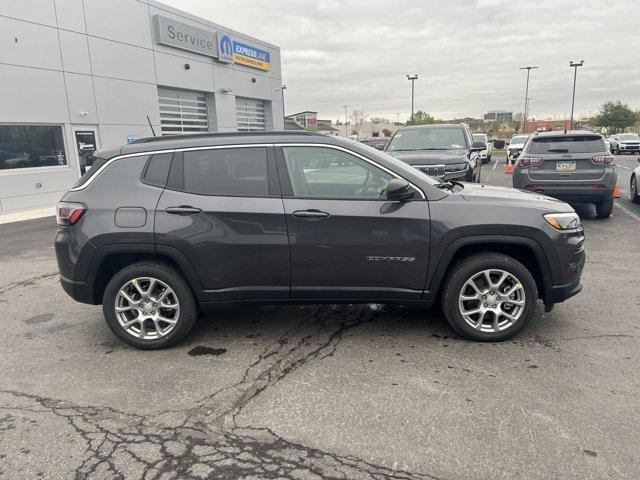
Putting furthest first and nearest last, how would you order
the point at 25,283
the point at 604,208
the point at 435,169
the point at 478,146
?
the point at 478,146 < the point at 604,208 < the point at 435,169 < the point at 25,283

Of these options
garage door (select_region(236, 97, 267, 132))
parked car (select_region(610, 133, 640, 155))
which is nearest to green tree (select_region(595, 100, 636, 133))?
parked car (select_region(610, 133, 640, 155))

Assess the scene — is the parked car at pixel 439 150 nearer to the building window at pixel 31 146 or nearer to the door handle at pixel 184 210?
the door handle at pixel 184 210

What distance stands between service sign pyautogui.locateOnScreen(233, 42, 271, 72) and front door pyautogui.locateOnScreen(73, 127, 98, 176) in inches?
358

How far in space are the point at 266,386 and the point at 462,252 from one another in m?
1.91

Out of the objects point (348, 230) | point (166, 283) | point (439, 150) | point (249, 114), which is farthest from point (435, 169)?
Result: point (249, 114)

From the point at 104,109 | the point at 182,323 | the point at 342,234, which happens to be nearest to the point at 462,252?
the point at 342,234

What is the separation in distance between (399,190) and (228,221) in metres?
1.38

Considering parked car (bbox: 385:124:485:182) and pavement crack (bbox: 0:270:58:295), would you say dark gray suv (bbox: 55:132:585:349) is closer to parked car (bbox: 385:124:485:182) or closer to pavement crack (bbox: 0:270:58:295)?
pavement crack (bbox: 0:270:58:295)

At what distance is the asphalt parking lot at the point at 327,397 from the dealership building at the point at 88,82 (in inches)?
425

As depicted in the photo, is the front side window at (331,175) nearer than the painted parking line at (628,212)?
Yes

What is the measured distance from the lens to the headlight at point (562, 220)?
3.94m

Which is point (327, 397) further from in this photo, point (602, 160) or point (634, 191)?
point (634, 191)

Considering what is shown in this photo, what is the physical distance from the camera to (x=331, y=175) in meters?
4.07

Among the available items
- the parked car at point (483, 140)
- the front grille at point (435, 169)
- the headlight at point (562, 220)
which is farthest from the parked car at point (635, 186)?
the headlight at point (562, 220)
